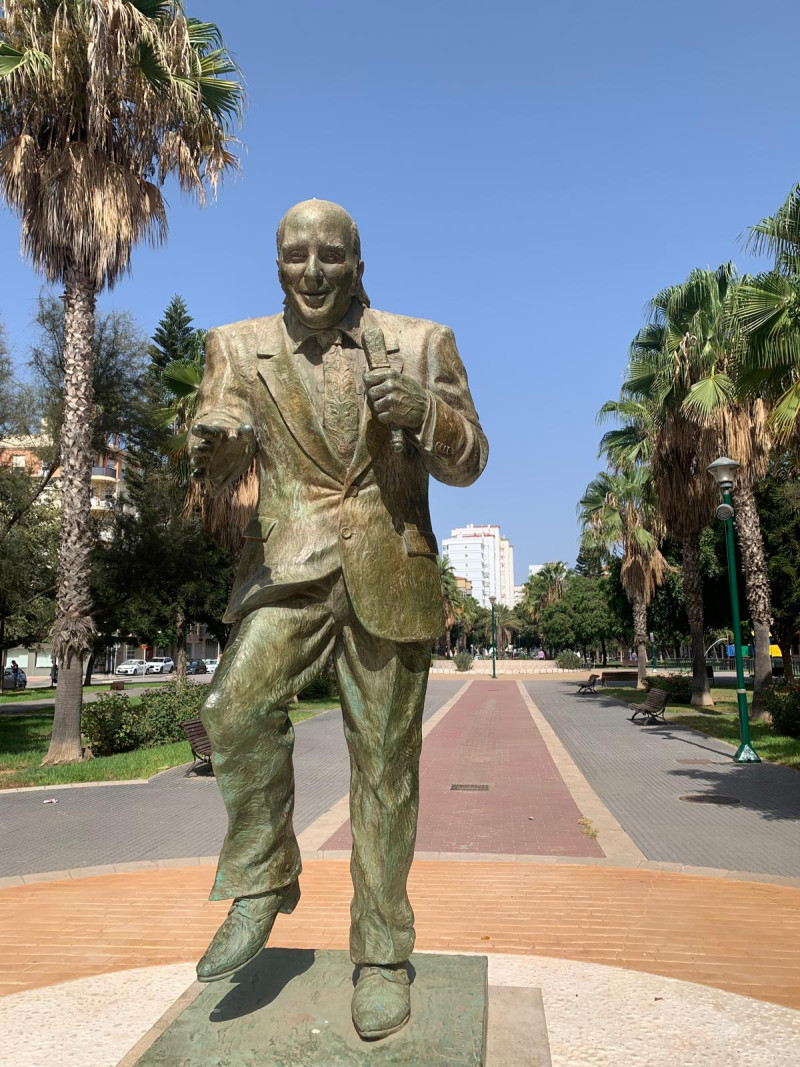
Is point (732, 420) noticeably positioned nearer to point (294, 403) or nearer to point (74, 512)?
point (74, 512)

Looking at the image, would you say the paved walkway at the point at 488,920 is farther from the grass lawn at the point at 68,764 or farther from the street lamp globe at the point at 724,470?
the street lamp globe at the point at 724,470

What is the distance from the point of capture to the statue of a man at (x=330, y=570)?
2691 millimetres

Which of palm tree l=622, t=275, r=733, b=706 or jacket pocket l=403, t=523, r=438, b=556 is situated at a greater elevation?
palm tree l=622, t=275, r=733, b=706

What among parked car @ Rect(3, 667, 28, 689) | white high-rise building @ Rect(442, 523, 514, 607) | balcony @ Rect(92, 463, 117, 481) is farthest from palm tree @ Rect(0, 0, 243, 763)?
white high-rise building @ Rect(442, 523, 514, 607)

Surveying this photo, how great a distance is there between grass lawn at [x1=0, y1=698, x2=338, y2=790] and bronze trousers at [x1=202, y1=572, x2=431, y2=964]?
9.81 metres

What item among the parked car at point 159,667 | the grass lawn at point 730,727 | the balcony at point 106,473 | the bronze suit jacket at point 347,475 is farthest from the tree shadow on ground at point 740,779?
the balcony at point 106,473

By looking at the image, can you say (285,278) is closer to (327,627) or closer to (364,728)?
(327,627)

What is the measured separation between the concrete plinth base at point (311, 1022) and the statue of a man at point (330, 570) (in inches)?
3.8

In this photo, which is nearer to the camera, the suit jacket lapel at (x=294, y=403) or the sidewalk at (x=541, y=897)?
the suit jacket lapel at (x=294, y=403)

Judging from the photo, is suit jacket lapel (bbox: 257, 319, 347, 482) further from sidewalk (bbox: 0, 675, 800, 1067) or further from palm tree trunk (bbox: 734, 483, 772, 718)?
palm tree trunk (bbox: 734, 483, 772, 718)

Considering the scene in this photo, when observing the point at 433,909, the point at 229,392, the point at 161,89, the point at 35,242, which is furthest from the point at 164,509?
the point at 229,392

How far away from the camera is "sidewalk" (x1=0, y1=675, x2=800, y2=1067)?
357 cm

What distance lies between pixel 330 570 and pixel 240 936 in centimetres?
114

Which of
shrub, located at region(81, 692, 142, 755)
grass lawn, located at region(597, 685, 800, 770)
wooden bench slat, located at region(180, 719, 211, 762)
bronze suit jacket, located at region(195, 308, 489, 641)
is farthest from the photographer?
shrub, located at region(81, 692, 142, 755)
